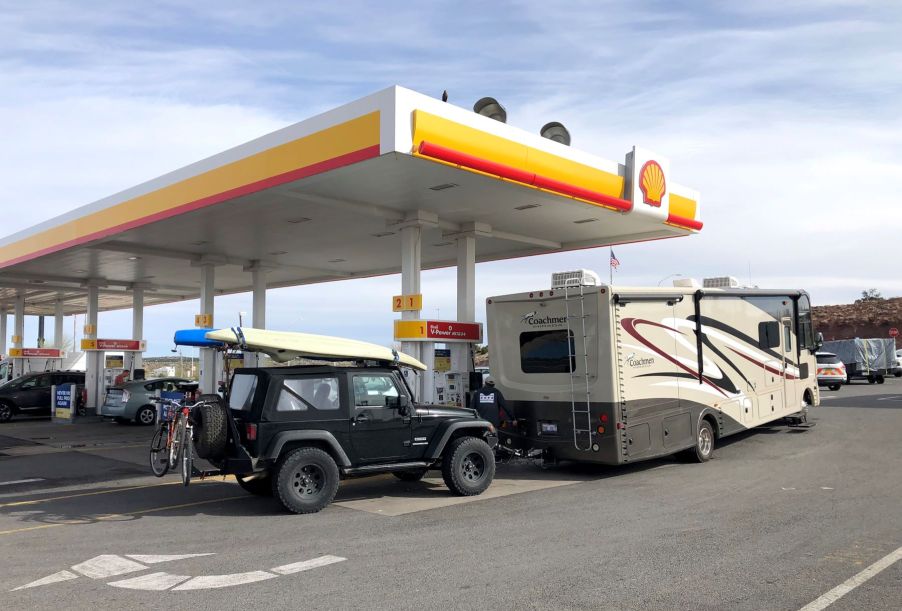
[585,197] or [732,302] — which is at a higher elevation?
[585,197]

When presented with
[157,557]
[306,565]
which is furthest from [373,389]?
[157,557]

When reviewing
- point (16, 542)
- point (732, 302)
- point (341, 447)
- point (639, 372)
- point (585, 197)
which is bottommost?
point (16, 542)

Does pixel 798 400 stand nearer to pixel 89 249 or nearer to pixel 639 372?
pixel 639 372

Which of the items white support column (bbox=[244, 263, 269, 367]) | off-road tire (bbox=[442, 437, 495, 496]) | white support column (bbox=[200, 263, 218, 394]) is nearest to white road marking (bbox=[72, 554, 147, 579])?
off-road tire (bbox=[442, 437, 495, 496])

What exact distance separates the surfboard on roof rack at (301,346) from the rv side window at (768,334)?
7750 millimetres

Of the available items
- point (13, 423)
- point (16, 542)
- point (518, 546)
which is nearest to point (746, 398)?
point (518, 546)

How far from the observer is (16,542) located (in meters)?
7.68

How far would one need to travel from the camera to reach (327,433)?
30.2 feet

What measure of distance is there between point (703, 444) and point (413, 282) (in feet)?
21.6

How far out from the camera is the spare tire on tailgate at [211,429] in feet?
29.0

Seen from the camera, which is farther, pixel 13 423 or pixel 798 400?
pixel 13 423

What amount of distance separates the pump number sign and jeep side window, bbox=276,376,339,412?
247 inches

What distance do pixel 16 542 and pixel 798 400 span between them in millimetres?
14559

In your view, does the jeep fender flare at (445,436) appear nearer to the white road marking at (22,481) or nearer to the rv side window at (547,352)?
the rv side window at (547,352)
